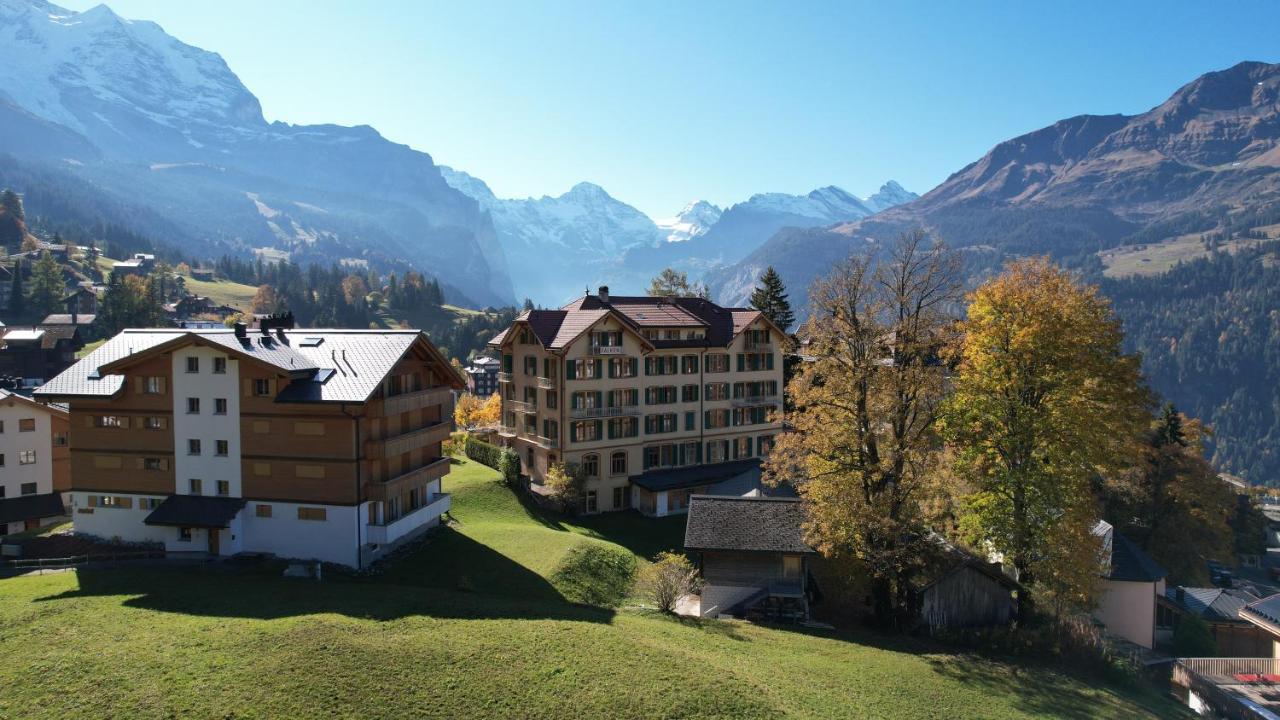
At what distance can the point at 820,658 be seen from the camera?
1201 inches

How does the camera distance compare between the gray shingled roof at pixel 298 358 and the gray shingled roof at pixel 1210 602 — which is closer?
the gray shingled roof at pixel 298 358

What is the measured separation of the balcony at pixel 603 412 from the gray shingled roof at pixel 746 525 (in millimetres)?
17606

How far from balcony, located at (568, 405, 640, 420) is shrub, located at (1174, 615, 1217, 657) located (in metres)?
39.4

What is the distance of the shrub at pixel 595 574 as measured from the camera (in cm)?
3869

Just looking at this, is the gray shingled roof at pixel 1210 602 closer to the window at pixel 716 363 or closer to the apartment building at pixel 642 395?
the apartment building at pixel 642 395

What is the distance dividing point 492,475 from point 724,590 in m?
28.1

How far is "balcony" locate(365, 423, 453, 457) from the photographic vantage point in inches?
1538

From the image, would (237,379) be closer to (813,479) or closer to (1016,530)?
(813,479)

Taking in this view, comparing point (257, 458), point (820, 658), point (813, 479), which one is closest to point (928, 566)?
point (813, 479)

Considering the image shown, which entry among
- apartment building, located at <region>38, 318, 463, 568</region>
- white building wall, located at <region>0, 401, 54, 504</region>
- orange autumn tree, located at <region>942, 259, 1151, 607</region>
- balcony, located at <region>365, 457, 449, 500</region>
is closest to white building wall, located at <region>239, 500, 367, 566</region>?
apartment building, located at <region>38, 318, 463, 568</region>

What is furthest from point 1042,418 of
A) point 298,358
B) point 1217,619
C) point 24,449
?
point 24,449

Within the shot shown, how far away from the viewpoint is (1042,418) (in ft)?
110

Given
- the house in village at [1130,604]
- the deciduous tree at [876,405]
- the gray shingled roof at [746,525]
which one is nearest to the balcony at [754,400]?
the gray shingled roof at [746,525]

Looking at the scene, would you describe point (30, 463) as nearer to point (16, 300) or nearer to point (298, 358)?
point (298, 358)
